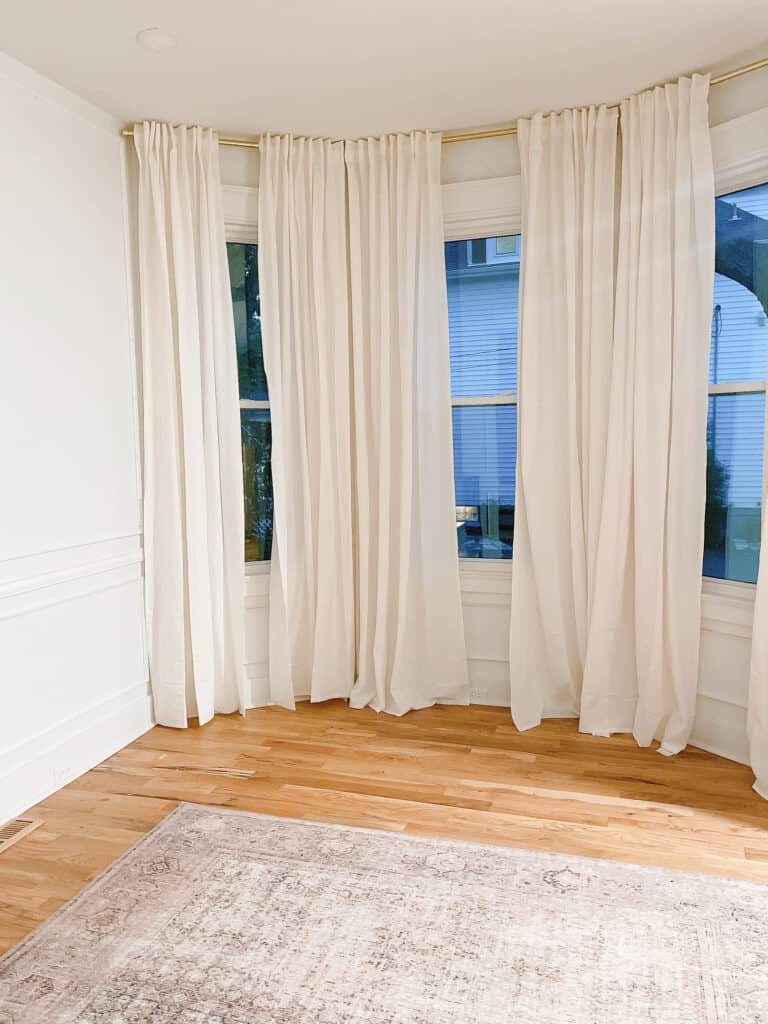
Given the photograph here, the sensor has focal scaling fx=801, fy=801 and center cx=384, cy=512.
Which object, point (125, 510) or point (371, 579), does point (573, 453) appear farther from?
point (125, 510)

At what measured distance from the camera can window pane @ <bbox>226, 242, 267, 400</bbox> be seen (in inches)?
148

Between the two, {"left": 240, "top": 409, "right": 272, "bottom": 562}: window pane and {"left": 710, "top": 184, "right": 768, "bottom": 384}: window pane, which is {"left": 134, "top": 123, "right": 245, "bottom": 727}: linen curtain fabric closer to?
{"left": 240, "top": 409, "right": 272, "bottom": 562}: window pane

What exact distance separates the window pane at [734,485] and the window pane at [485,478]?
880mm

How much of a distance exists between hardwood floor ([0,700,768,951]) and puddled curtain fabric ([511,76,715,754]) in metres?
0.28

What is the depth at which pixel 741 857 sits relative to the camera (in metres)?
2.39

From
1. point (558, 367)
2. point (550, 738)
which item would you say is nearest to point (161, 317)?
point (558, 367)

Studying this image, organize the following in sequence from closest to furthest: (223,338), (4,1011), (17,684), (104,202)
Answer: (4,1011) → (17,684) → (104,202) → (223,338)

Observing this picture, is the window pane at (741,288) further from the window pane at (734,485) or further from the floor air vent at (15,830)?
the floor air vent at (15,830)

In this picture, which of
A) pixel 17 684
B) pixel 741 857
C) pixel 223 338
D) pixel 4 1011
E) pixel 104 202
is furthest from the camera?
pixel 223 338

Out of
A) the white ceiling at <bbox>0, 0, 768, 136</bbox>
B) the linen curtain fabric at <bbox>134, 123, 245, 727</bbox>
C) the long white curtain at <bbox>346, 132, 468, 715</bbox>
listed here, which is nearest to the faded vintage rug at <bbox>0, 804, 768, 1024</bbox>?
the linen curtain fabric at <bbox>134, 123, 245, 727</bbox>

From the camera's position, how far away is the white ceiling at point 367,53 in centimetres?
252

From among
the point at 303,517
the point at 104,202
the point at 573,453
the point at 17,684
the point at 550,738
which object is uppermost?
the point at 104,202

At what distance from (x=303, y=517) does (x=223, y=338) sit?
34.7 inches

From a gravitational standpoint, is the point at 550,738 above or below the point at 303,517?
below
